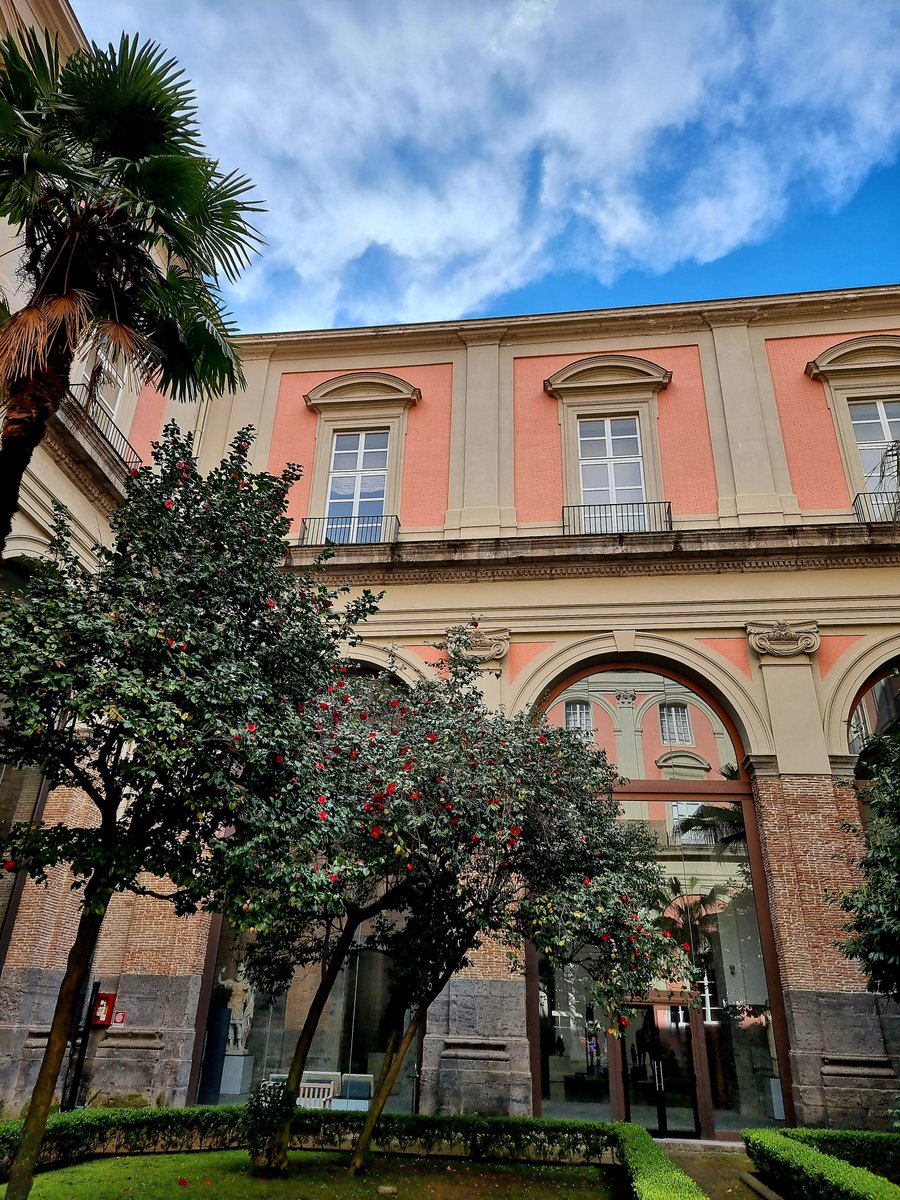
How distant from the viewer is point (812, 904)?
42.0 feet

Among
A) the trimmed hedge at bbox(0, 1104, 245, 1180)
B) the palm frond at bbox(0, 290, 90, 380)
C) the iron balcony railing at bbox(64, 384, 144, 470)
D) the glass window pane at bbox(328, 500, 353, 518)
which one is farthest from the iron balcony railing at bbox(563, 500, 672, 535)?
the trimmed hedge at bbox(0, 1104, 245, 1180)

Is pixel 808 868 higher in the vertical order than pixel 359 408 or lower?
lower

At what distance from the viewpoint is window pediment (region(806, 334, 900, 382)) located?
17.1m

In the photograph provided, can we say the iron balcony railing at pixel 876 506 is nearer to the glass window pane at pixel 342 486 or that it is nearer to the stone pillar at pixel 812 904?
the stone pillar at pixel 812 904

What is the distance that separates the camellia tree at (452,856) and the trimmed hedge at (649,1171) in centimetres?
145

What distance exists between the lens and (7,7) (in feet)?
37.8

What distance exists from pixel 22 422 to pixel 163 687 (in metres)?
2.67

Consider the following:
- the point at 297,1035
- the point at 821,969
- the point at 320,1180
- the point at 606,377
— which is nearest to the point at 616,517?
the point at 606,377

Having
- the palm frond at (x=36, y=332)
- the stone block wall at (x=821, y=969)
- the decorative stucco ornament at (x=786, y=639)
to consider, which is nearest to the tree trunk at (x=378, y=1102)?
the stone block wall at (x=821, y=969)

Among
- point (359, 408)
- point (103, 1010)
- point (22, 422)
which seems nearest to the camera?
point (22, 422)

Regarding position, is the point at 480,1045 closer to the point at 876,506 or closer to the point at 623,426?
the point at 876,506

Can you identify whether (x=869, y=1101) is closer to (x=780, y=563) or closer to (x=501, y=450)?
(x=780, y=563)

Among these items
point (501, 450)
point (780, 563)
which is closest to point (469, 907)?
point (780, 563)

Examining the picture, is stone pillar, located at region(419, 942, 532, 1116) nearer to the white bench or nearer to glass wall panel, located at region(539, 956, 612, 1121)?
glass wall panel, located at region(539, 956, 612, 1121)
